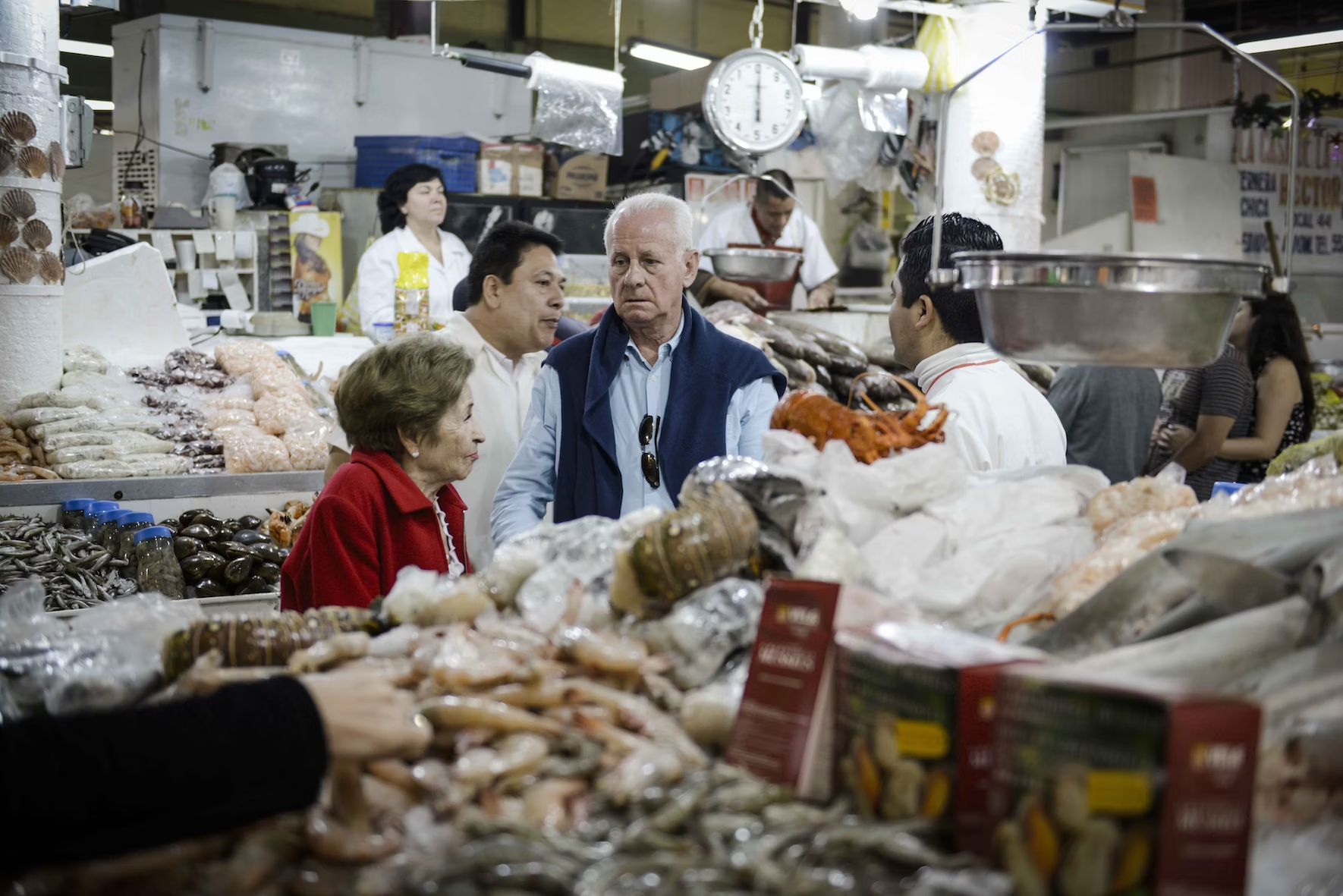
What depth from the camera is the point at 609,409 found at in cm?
326

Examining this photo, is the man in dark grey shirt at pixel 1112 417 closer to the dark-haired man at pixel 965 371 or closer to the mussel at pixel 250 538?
the dark-haired man at pixel 965 371

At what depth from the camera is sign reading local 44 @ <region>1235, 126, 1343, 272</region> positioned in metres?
11.9

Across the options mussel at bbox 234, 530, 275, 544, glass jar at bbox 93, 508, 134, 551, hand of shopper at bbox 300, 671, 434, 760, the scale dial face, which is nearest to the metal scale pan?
hand of shopper at bbox 300, 671, 434, 760

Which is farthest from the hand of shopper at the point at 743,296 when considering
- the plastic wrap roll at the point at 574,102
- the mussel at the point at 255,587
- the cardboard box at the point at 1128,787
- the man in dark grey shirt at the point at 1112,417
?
the cardboard box at the point at 1128,787

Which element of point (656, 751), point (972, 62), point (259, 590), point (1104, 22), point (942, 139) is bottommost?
point (259, 590)

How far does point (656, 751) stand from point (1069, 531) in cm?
83

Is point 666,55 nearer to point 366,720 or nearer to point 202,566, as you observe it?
point 202,566

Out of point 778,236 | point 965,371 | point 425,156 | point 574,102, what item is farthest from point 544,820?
point 425,156

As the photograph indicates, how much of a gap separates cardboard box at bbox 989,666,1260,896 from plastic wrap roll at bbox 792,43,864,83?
534cm

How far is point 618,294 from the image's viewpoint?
3.29 meters

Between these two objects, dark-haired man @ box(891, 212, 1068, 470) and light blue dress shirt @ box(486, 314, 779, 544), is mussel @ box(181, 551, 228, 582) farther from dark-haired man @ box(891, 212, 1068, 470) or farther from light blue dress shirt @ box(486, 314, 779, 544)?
dark-haired man @ box(891, 212, 1068, 470)

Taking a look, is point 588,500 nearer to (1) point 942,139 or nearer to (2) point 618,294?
(2) point 618,294

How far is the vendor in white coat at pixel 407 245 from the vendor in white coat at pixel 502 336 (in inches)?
111

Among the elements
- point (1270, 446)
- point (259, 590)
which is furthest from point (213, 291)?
point (1270, 446)
